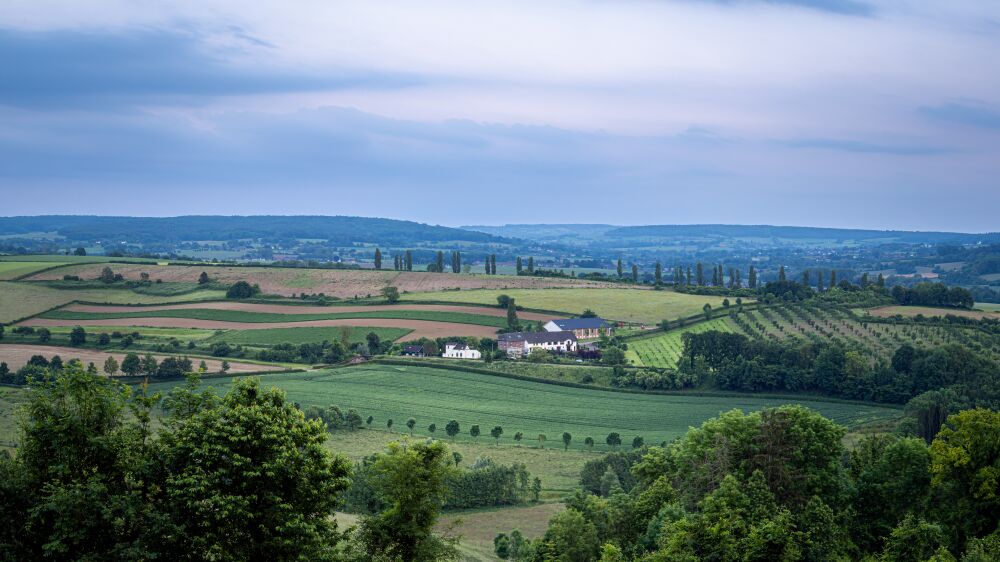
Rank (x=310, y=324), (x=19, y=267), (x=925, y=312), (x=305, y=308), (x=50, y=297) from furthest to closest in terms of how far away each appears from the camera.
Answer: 1. (x=19, y=267)
2. (x=305, y=308)
3. (x=50, y=297)
4. (x=310, y=324)
5. (x=925, y=312)

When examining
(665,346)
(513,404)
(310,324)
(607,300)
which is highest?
(607,300)

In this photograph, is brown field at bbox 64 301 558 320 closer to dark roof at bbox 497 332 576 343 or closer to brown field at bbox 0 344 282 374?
dark roof at bbox 497 332 576 343

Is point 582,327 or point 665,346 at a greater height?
point 582,327

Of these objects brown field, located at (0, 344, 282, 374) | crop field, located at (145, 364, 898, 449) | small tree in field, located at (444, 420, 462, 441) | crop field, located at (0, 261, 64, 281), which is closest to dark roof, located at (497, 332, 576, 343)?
crop field, located at (145, 364, 898, 449)

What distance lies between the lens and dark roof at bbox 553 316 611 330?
11138 centimetres

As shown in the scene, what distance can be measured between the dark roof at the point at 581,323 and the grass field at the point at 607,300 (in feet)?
14.5

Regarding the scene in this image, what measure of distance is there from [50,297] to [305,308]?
3368 centimetres

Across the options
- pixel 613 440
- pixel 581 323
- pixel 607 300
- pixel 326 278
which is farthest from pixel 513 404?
pixel 326 278

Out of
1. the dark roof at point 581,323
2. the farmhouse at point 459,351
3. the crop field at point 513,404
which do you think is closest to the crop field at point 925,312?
the dark roof at point 581,323

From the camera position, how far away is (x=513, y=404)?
8312cm

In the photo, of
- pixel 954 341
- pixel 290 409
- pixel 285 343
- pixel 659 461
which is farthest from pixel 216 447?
pixel 954 341

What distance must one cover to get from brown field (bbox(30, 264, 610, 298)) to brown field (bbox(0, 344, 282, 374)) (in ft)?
134

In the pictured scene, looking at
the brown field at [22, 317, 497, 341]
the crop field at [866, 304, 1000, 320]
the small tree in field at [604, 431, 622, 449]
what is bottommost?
the small tree in field at [604, 431, 622, 449]

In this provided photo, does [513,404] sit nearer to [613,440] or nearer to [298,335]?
[613,440]
